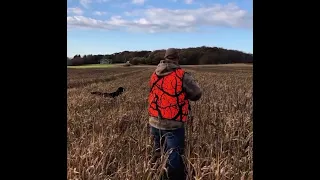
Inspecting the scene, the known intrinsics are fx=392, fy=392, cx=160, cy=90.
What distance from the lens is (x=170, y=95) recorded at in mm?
3312

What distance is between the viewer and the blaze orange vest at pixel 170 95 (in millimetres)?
3311

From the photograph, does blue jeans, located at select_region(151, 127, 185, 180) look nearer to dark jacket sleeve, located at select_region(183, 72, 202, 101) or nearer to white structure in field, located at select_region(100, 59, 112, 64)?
dark jacket sleeve, located at select_region(183, 72, 202, 101)

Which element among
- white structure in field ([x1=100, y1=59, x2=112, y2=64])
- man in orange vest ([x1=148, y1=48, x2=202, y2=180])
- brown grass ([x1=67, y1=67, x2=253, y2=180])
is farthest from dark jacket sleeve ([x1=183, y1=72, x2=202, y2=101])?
white structure in field ([x1=100, y1=59, x2=112, y2=64])

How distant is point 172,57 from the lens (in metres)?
3.18

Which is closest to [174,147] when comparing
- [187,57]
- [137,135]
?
[137,135]

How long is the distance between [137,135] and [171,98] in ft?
2.50

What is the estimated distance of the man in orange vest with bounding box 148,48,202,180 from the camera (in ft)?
10.8

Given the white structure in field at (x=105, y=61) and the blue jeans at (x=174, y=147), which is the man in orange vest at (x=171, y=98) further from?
the white structure in field at (x=105, y=61)

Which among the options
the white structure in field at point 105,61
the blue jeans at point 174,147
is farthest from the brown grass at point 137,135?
the white structure in field at point 105,61

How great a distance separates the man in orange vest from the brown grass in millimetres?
137

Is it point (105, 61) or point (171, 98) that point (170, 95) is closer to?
point (171, 98)
